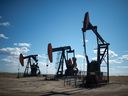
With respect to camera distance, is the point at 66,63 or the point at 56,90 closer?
the point at 56,90

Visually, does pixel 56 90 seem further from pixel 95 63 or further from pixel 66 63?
pixel 66 63

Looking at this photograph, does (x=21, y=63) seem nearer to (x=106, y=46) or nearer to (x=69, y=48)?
(x=69, y=48)

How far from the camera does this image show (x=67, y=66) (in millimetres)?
43594

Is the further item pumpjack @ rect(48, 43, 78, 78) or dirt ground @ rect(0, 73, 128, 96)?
pumpjack @ rect(48, 43, 78, 78)

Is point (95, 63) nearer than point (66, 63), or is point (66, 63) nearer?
point (95, 63)

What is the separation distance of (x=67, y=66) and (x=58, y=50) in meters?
4.43

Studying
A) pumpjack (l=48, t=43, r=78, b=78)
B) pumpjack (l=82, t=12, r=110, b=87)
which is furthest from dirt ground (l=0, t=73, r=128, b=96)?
pumpjack (l=48, t=43, r=78, b=78)

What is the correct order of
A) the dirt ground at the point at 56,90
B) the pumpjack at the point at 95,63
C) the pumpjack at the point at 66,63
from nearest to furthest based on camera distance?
the dirt ground at the point at 56,90 < the pumpjack at the point at 95,63 < the pumpjack at the point at 66,63

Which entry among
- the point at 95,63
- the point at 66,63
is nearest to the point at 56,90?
the point at 95,63

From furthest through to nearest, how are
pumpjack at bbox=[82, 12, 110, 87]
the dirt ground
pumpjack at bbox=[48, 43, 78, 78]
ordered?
pumpjack at bbox=[48, 43, 78, 78] → pumpjack at bbox=[82, 12, 110, 87] → the dirt ground

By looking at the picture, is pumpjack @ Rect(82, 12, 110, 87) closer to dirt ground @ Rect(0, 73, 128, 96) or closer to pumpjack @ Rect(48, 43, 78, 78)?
dirt ground @ Rect(0, 73, 128, 96)

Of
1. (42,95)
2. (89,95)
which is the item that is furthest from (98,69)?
(42,95)

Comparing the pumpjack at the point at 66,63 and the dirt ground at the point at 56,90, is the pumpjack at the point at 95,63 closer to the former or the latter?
the dirt ground at the point at 56,90

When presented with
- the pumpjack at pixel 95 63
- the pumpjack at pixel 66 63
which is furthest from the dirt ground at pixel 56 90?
the pumpjack at pixel 66 63
